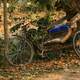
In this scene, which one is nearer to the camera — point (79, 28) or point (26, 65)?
point (26, 65)

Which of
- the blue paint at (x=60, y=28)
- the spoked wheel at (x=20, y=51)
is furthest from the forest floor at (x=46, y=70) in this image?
the blue paint at (x=60, y=28)

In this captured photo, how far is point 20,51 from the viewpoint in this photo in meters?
8.78

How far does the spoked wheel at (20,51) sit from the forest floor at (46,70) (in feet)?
0.55

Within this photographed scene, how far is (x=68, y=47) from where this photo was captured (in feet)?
30.2

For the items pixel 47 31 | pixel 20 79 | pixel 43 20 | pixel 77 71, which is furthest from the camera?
pixel 43 20

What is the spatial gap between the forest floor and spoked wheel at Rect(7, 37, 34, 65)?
6.6 inches

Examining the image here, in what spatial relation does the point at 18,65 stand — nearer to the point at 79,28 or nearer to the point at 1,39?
the point at 1,39

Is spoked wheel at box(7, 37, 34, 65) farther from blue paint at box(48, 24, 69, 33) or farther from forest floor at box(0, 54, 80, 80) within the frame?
blue paint at box(48, 24, 69, 33)

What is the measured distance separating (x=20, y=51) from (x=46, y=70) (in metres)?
0.86

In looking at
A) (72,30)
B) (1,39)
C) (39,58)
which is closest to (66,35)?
(72,30)

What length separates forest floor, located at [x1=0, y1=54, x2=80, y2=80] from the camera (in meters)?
7.84

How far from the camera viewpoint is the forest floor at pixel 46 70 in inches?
309

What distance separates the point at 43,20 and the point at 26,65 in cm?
152

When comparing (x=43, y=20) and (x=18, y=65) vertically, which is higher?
(x=43, y=20)
